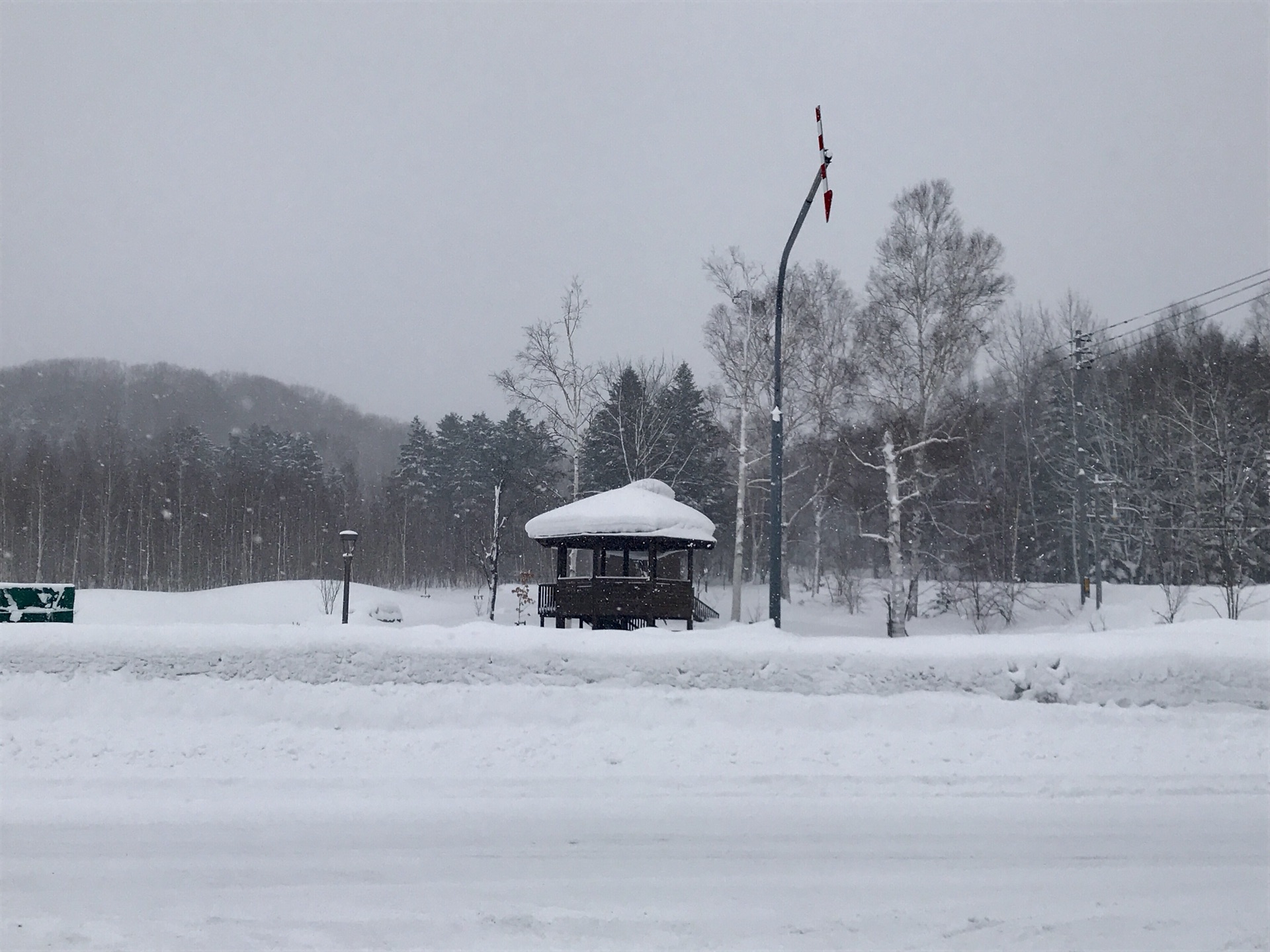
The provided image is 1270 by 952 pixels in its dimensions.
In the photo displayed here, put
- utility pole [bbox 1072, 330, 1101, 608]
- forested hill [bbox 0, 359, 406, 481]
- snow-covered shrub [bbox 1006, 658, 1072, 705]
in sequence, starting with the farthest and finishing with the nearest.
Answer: forested hill [bbox 0, 359, 406, 481], utility pole [bbox 1072, 330, 1101, 608], snow-covered shrub [bbox 1006, 658, 1072, 705]

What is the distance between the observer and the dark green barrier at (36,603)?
12312mm

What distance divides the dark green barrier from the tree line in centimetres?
1643

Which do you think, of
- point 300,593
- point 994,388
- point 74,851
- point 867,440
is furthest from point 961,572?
point 74,851

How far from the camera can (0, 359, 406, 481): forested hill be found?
3206 inches

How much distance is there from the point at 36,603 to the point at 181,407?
3554 inches

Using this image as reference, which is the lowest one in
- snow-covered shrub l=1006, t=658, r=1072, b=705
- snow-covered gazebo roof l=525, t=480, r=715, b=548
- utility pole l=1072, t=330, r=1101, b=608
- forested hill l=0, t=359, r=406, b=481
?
snow-covered shrub l=1006, t=658, r=1072, b=705

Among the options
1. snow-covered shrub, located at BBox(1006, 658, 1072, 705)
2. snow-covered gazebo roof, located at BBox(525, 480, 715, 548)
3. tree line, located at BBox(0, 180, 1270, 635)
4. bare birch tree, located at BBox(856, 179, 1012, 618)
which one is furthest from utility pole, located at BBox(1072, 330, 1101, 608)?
snow-covered shrub, located at BBox(1006, 658, 1072, 705)

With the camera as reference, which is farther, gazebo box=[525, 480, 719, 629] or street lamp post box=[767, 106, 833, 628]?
gazebo box=[525, 480, 719, 629]

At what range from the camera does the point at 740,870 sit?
5367mm

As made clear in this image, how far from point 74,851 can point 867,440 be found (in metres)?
24.5

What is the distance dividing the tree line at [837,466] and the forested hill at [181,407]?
17.4 meters

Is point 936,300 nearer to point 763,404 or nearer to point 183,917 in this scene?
point 763,404

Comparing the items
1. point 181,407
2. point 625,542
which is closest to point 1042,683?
point 625,542

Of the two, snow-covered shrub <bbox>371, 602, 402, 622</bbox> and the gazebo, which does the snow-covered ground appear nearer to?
the gazebo
